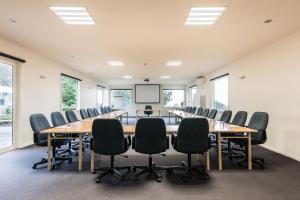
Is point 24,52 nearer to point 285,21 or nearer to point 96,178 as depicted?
point 96,178

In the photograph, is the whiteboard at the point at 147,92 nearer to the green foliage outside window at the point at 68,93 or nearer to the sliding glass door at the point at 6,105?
the green foliage outside window at the point at 68,93

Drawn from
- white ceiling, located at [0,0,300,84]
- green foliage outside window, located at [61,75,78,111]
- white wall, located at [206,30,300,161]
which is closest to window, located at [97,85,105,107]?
green foliage outside window, located at [61,75,78,111]

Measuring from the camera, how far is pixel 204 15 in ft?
10.7

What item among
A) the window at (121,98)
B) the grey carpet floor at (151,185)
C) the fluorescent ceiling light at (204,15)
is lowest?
the grey carpet floor at (151,185)

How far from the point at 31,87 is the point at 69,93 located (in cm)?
300

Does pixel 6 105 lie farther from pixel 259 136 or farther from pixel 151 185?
pixel 259 136

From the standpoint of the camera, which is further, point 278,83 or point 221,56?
point 221,56

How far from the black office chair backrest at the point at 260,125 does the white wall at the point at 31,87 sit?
18.4 feet

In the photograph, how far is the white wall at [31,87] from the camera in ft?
16.0

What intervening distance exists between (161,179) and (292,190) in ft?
5.89

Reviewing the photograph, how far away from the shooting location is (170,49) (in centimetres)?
529

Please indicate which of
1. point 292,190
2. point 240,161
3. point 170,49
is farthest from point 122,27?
point 292,190

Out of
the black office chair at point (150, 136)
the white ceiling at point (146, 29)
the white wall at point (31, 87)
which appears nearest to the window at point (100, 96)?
the white wall at point (31, 87)

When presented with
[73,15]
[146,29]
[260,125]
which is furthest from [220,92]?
[73,15]
